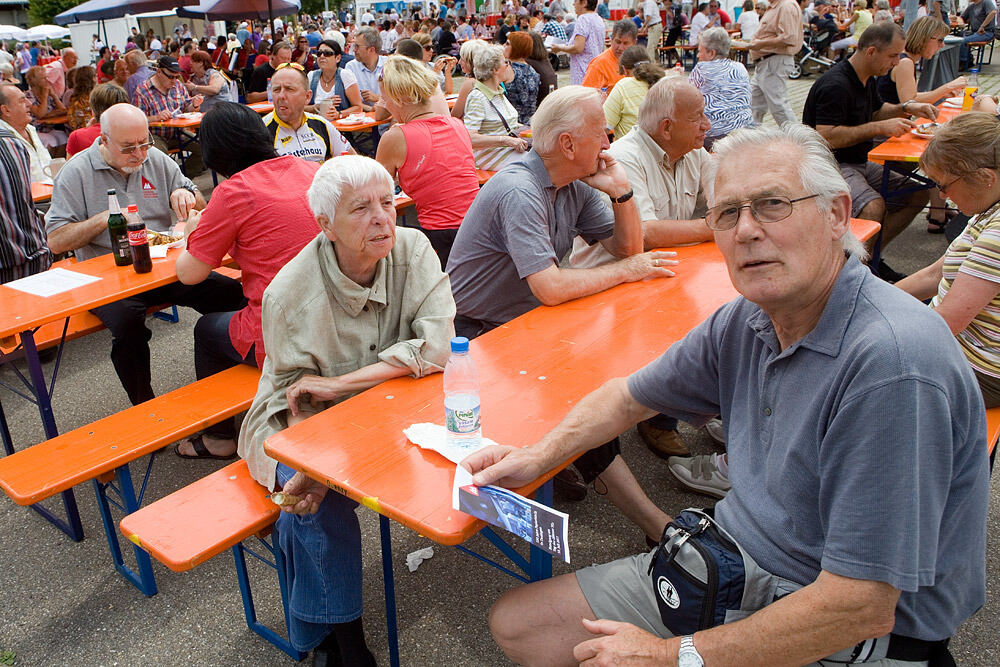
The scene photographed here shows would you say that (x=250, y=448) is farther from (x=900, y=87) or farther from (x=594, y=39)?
(x=594, y=39)

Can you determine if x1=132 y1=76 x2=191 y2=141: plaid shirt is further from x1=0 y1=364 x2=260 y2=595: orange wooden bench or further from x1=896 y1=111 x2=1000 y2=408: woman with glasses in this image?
→ x1=896 y1=111 x2=1000 y2=408: woman with glasses

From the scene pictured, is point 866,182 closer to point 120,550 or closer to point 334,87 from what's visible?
point 120,550

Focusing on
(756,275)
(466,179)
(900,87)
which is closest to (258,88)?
(466,179)

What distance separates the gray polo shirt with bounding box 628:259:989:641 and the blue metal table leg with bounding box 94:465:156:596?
197cm

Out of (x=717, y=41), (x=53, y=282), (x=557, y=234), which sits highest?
(x=717, y=41)

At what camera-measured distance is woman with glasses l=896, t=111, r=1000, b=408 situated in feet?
7.61

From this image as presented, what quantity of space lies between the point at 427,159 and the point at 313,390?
2.65 meters

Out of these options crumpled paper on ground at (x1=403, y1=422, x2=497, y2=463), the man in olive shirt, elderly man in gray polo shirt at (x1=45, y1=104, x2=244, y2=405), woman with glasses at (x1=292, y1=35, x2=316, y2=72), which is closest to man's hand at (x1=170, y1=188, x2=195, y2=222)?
elderly man in gray polo shirt at (x1=45, y1=104, x2=244, y2=405)

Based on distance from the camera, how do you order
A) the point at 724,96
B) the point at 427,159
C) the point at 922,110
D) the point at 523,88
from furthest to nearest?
the point at 523,88 < the point at 724,96 < the point at 922,110 < the point at 427,159

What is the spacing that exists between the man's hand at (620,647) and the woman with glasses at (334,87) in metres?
7.92

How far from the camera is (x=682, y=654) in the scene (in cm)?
142

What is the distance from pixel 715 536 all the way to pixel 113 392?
3707 millimetres

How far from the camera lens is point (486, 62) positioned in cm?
620

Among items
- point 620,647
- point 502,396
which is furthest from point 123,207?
point 620,647
